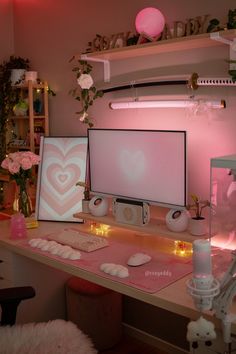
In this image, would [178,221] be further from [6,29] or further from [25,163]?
[6,29]

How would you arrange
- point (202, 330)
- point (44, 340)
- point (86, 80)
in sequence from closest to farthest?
1. point (202, 330)
2. point (44, 340)
3. point (86, 80)

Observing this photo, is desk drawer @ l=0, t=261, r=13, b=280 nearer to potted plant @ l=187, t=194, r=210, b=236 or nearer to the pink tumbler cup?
the pink tumbler cup

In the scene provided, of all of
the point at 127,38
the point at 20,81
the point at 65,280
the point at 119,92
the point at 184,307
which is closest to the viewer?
the point at 184,307

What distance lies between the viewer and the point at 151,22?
2146 mm

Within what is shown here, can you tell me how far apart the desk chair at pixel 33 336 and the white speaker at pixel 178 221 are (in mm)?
682

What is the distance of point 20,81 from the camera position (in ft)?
10.3

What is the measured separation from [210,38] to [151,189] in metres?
0.80

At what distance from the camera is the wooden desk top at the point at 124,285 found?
5.31ft

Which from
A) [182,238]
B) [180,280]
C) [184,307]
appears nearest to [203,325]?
[184,307]

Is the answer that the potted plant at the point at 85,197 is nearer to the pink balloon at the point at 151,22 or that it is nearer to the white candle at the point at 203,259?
the pink balloon at the point at 151,22

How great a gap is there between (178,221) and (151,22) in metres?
1.01

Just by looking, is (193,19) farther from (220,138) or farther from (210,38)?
(220,138)

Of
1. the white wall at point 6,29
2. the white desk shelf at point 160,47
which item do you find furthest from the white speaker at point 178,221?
the white wall at point 6,29

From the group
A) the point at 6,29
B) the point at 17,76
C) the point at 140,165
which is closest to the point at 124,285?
the point at 140,165
